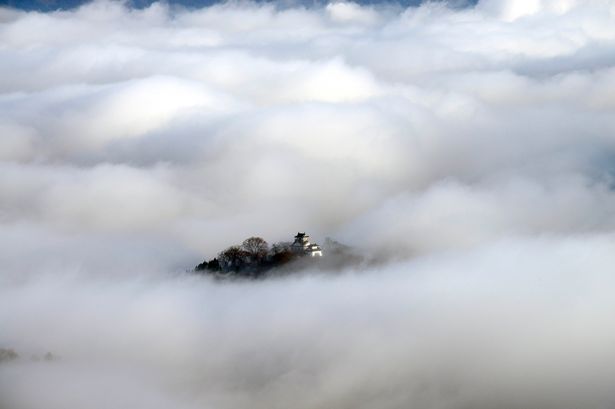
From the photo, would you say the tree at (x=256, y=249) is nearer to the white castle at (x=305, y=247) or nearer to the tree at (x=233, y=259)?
the tree at (x=233, y=259)

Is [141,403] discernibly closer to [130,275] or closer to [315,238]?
[130,275]

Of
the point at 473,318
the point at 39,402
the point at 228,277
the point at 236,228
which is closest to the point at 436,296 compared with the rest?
the point at 473,318

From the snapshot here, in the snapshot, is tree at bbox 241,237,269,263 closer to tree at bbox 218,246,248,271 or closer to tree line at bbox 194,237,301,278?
tree line at bbox 194,237,301,278

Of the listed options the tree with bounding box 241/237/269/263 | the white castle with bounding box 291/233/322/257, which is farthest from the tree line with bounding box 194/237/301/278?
the white castle with bounding box 291/233/322/257

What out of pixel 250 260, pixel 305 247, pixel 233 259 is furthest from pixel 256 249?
pixel 305 247

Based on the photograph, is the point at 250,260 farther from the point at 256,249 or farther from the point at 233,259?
the point at 256,249
